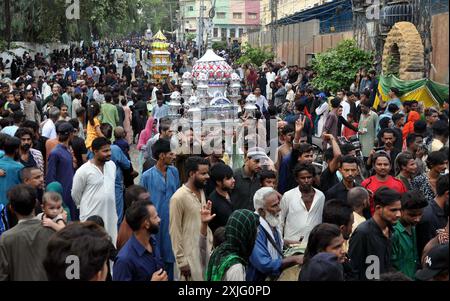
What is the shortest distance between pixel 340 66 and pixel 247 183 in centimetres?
1322

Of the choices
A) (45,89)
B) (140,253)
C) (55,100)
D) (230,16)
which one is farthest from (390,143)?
(230,16)

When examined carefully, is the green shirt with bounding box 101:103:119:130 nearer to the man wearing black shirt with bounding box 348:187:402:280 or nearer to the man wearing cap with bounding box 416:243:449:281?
the man wearing black shirt with bounding box 348:187:402:280

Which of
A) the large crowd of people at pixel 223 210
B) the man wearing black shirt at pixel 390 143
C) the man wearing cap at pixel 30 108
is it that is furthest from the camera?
the man wearing cap at pixel 30 108

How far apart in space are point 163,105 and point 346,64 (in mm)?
7480

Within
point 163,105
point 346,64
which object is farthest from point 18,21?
point 163,105

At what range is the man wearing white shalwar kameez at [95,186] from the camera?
745 cm

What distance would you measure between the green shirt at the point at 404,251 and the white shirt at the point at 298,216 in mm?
1076

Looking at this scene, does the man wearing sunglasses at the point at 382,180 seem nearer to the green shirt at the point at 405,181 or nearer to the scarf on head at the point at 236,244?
the green shirt at the point at 405,181

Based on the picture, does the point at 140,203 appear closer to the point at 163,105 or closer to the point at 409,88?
the point at 163,105

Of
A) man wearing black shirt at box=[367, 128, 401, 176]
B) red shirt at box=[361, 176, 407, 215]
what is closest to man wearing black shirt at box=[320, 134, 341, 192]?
red shirt at box=[361, 176, 407, 215]

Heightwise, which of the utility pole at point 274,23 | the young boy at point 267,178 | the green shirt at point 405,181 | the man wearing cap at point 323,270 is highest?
the utility pole at point 274,23

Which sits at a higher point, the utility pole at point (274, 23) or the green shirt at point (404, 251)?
the utility pole at point (274, 23)

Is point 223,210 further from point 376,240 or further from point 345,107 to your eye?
point 345,107

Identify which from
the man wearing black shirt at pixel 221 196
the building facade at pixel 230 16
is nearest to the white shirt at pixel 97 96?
the man wearing black shirt at pixel 221 196
